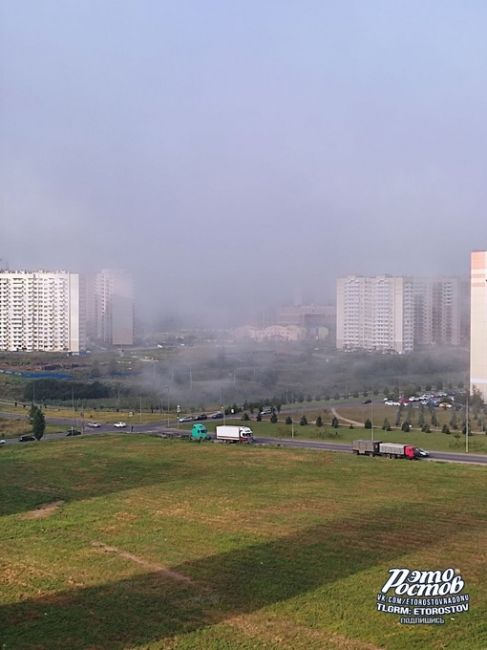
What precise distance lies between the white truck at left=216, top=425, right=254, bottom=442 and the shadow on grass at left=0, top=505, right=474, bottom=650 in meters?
7.03

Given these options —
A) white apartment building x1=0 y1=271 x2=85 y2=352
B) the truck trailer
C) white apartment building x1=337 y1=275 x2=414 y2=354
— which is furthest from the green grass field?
white apartment building x1=337 y1=275 x2=414 y2=354

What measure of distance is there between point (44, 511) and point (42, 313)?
20.9m

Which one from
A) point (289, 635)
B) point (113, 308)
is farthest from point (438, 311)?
point (289, 635)

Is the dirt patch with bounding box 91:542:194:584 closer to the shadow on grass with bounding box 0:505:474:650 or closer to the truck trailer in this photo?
the shadow on grass with bounding box 0:505:474:650

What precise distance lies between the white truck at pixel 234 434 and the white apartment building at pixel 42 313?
48.2 ft

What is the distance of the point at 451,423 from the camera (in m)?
15.5

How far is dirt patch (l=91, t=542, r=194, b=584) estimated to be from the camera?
544cm

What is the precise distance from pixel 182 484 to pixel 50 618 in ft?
14.8

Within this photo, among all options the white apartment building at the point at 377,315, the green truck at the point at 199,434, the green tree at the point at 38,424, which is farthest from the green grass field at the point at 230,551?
the white apartment building at the point at 377,315

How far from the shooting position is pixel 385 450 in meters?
11.8

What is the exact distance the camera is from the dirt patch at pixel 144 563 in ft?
17.9

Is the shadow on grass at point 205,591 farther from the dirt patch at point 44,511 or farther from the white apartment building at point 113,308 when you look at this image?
the white apartment building at point 113,308

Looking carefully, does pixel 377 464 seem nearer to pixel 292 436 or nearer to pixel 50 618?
pixel 292 436

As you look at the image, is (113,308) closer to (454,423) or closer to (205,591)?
(454,423)
